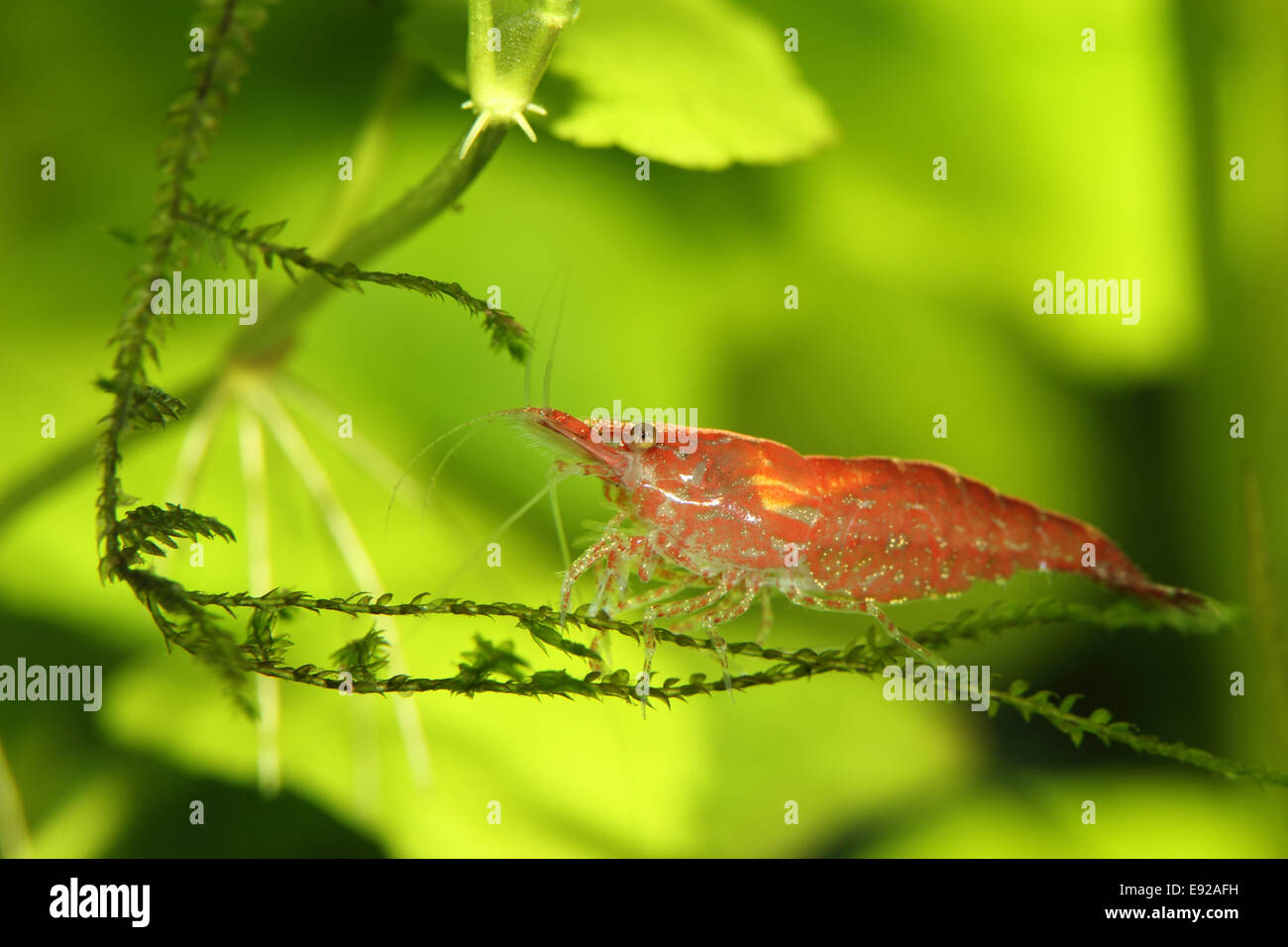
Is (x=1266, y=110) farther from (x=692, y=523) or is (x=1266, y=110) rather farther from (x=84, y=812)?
(x=84, y=812)

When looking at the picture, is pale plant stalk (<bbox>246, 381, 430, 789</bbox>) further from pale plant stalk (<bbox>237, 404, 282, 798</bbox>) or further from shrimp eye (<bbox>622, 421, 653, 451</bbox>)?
shrimp eye (<bbox>622, 421, 653, 451</bbox>)

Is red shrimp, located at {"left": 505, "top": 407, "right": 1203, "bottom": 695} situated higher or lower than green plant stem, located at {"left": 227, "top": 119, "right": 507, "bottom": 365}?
lower

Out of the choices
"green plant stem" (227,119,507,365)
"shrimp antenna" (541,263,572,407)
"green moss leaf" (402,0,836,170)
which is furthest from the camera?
"shrimp antenna" (541,263,572,407)

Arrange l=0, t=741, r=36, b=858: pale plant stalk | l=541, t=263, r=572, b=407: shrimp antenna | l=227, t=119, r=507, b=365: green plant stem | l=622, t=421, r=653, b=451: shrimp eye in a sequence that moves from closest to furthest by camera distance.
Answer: l=227, t=119, r=507, b=365: green plant stem, l=0, t=741, r=36, b=858: pale plant stalk, l=622, t=421, r=653, b=451: shrimp eye, l=541, t=263, r=572, b=407: shrimp antenna

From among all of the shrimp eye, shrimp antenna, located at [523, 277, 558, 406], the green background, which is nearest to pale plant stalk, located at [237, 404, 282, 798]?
the green background

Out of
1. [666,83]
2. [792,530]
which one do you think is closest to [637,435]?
[792,530]

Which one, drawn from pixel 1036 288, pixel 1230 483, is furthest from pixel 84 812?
pixel 1230 483

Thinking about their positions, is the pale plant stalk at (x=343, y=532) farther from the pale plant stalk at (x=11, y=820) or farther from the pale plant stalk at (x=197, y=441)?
the pale plant stalk at (x=11, y=820)

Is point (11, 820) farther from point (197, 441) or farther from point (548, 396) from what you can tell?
point (548, 396)

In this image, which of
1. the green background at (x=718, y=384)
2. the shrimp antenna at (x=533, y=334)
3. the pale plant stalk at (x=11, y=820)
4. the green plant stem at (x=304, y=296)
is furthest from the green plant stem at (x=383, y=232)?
the pale plant stalk at (x=11, y=820)
